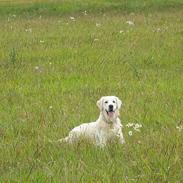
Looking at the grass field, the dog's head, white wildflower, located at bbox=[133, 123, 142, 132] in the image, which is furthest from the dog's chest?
white wildflower, located at bbox=[133, 123, 142, 132]

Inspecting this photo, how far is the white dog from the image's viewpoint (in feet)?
27.1

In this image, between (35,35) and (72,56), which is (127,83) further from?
(35,35)

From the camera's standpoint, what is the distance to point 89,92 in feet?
39.4

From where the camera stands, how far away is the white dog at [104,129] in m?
8.27

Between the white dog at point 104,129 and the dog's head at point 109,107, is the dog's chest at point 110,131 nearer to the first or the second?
the white dog at point 104,129

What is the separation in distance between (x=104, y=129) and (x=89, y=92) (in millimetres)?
3639

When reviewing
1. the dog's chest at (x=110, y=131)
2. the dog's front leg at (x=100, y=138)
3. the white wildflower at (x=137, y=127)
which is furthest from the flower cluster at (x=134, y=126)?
the dog's front leg at (x=100, y=138)

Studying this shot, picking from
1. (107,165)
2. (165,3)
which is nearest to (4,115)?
(107,165)

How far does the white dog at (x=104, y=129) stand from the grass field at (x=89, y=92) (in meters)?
0.20

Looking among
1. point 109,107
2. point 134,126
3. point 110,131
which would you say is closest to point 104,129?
point 110,131

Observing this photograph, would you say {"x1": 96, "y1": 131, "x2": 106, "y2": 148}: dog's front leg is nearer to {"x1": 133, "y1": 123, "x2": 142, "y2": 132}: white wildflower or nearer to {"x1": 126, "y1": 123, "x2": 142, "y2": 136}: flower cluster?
{"x1": 126, "y1": 123, "x2": 142, "y2": 136}: flower cluster

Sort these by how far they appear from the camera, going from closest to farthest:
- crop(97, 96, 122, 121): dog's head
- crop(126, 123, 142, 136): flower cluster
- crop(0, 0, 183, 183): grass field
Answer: crop(0, 0, 183, 183): grass field < crop(97, 96, 122, 121): dog's head < crop(126, 123, 142, 136): flower cluster

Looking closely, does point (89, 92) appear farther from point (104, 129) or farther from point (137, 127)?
point (104, 129)

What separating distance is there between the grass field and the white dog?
198 millimetres
